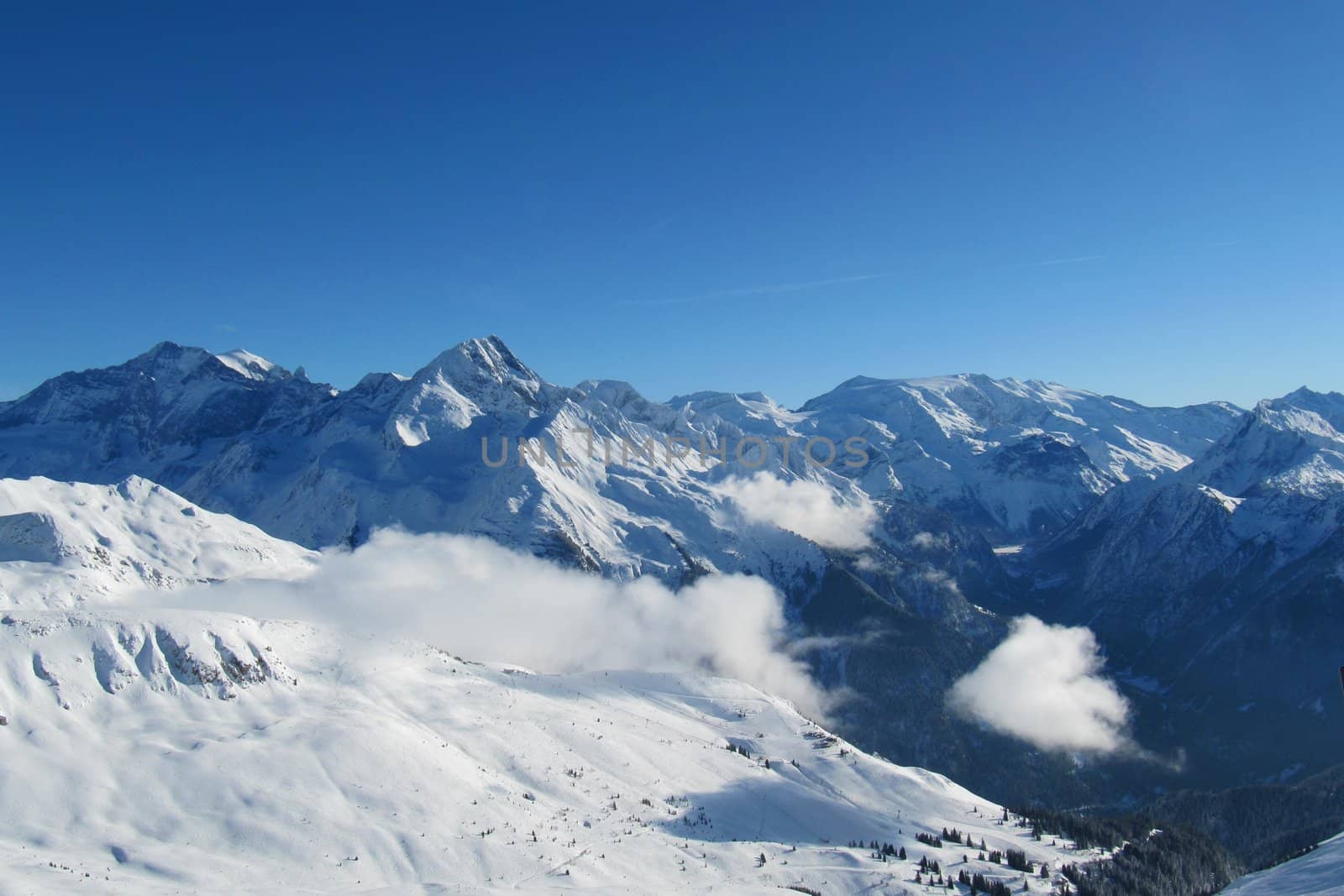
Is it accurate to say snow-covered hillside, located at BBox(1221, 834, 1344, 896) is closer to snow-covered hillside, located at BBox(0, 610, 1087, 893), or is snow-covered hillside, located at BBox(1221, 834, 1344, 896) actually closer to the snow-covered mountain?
snow-covered hillside, located at BBox(0, 610, 1087, 893)

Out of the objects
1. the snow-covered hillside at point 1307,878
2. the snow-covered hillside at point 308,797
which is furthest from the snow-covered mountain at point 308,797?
the snow-covered hillside at point 1307,878

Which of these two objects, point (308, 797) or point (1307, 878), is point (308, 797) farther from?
point (1307, 878)

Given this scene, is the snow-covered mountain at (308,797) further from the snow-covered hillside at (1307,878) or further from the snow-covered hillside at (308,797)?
the snow-covered hillside at (1307,878)

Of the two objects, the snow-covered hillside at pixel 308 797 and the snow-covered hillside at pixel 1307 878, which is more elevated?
the snow-covered hillside at pixel 1307 878

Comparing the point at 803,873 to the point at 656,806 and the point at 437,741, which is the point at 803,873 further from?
the point at 437,741

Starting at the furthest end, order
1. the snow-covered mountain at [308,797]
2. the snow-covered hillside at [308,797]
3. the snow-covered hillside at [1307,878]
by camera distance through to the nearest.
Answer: the snow-covered mountain at [308,797] < the snow-covered hillside at [308,797] < the snow-covered hillside at [1307,878]

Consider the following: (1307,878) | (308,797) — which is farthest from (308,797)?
(1307,878)

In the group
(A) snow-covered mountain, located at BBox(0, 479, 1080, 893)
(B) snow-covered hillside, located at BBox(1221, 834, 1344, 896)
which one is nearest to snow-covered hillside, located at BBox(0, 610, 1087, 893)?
(A) snow-covered mountain, located at BBox(0, 479, 1080, 893)

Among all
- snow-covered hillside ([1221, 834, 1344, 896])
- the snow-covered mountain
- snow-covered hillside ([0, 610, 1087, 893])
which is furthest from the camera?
the snow-covered mountain

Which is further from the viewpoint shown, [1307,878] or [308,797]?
[308,797]
